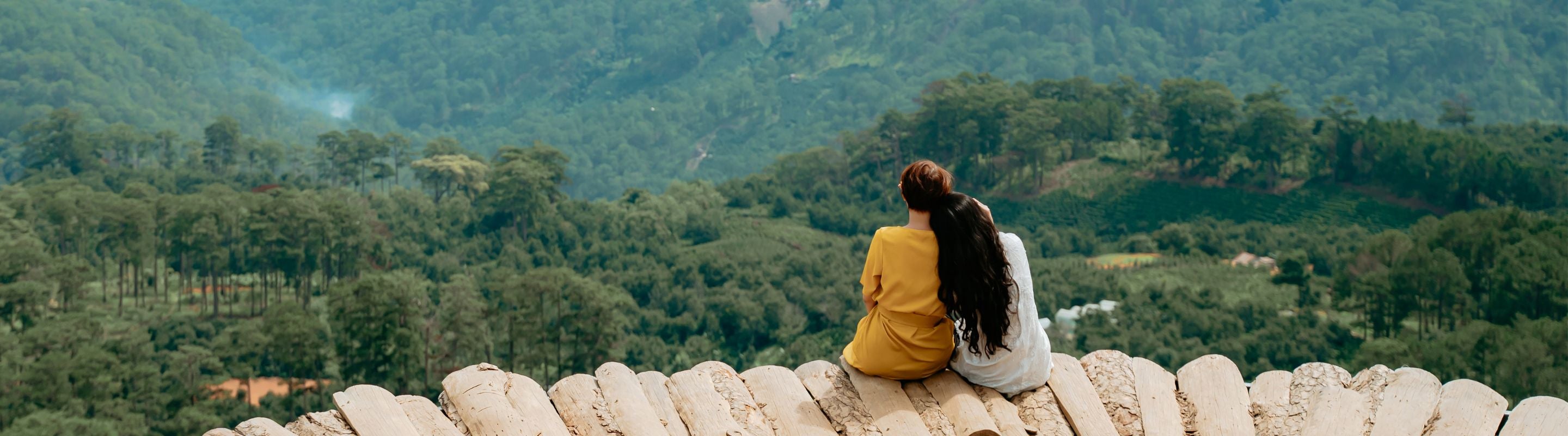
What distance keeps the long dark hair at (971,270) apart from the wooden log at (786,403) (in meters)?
0.60

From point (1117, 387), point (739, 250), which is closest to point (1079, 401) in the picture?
point (1117, 387)

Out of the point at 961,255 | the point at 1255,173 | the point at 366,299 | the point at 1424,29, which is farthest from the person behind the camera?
the point at 1424,29

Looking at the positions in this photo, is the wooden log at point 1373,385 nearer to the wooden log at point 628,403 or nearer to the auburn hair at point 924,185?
the auburn hair at point 924,185

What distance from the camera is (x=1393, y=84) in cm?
4919

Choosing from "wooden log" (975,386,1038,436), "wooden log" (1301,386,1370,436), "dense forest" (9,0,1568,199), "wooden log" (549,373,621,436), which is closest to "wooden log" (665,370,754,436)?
"wooden log" (549,373,621,436)

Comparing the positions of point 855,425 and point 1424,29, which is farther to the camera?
point 1424,29

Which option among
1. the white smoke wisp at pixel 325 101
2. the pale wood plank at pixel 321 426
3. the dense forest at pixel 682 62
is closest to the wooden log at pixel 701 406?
the pale wood plank at pixel 321 426

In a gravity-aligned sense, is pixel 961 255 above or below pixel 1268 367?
above

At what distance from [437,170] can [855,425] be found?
28.9 m

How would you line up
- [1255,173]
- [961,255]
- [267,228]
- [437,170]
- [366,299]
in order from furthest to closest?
[437,170]
[1255,173]
[267,228]
[366,299]
[961,255]

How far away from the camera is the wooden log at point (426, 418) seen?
4398mm

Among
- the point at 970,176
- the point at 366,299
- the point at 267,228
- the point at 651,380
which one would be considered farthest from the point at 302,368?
the point at 970,176

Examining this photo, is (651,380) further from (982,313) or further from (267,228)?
(267,228)

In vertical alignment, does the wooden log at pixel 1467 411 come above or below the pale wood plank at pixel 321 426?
above
